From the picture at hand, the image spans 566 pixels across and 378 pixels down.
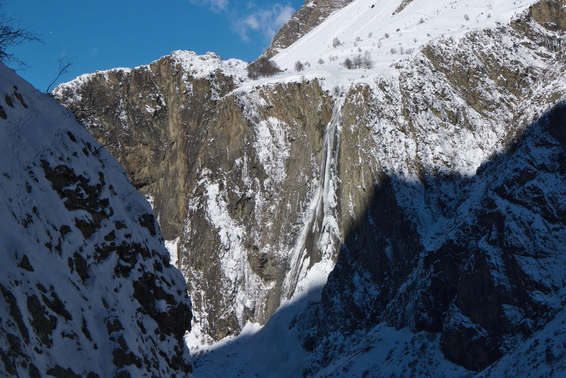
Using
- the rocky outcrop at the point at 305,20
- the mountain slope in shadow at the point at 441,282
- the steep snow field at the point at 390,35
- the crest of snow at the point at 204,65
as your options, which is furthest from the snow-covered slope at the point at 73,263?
the rocky outcrop at the point at 305,20

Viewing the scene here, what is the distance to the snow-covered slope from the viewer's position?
22.2 ft

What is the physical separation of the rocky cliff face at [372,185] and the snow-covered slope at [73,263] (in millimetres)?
13261

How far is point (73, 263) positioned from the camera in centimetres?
801

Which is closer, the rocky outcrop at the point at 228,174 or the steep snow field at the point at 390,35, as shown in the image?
the rocky outcrop at the point at 228,174

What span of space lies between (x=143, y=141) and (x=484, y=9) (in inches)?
990

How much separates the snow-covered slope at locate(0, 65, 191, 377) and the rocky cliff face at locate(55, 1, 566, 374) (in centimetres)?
1326

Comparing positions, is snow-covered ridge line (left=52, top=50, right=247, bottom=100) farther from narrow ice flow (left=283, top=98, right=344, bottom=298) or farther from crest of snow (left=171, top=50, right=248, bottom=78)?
narrow ice flow (left=283, top=98, right=344, bottom=298)

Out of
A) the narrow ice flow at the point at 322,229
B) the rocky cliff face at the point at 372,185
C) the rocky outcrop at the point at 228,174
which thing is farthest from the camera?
the rocky outcrop at the point at 228,174

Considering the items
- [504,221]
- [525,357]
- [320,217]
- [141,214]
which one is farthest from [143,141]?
[141,214]

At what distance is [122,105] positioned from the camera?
171 feet

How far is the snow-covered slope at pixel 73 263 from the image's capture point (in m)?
6.77

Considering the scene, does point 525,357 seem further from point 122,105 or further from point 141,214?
point 122,105

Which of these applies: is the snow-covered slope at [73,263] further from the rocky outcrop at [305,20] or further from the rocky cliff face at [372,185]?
the rocky outcrop at [305,20]

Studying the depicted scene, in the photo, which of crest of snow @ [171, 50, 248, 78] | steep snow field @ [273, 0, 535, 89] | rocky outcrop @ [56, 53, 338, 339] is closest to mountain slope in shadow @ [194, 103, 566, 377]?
rocky outcrop @ [56, 53, 338, 339]
